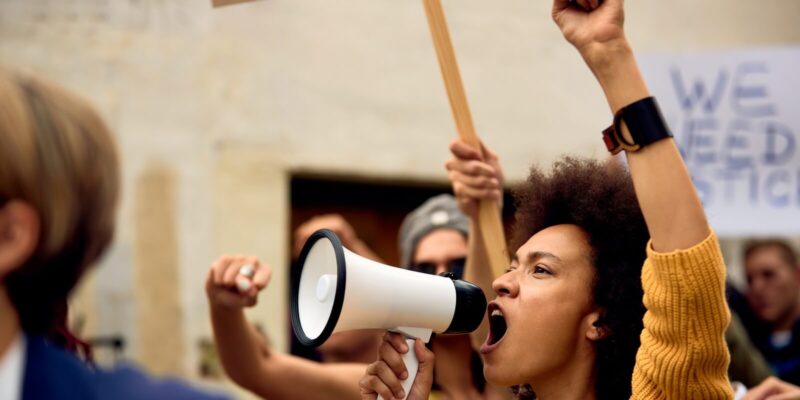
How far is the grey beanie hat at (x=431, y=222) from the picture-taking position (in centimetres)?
367

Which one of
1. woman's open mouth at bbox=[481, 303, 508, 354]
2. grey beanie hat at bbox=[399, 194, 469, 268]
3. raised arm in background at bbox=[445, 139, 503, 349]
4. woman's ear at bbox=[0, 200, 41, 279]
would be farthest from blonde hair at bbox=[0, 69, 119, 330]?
grey beanie hat at bbox=[399, 194, 469, 268]

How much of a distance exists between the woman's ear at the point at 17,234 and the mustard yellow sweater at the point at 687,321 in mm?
1101

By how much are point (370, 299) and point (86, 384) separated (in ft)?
2.90

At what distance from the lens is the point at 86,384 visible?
1332 mm

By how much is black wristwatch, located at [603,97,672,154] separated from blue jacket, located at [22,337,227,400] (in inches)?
40.1

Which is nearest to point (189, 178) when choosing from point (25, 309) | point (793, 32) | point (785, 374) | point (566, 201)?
point (785, 374)

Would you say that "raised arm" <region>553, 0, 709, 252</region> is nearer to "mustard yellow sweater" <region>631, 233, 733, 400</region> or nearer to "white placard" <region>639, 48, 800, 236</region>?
"mustard yellow sweater" <region>631, 233, 733, 400</region>

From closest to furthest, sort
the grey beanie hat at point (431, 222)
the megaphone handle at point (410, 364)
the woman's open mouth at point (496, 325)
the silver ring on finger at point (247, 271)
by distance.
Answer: the megaphone handle at point (410, 364)
the woman's open mouth at point (496, 325)
the silver ring on finger at point (247, 271)
the grey beanie hat at point (431, 222)

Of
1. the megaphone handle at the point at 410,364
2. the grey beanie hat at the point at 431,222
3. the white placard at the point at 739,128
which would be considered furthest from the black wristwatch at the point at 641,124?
the white placard at the point at 739,128

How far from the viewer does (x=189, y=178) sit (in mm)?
6094

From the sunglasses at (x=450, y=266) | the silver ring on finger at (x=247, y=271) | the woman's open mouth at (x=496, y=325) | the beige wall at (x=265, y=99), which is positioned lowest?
the woman's open mouth at (x=496, y=325)

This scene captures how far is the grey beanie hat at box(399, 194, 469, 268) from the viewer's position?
367 cm

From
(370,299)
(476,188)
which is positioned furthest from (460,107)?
(370,299)

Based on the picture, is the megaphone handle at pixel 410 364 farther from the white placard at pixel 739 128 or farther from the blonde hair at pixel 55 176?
the white placard at pixel 739 128
